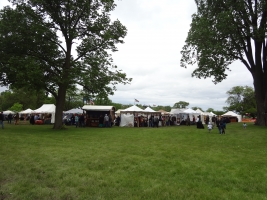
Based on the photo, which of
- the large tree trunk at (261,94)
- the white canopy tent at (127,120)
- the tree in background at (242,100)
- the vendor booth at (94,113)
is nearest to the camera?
the large tree trunk at (261,94)

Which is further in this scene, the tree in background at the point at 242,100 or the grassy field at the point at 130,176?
the tree in background at the point at 242,100

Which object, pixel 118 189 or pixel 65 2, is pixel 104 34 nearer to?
pixel 65 2

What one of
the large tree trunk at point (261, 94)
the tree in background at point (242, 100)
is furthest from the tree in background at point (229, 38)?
the tree in background at point (242, 100)

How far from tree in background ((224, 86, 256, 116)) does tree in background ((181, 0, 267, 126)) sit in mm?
44125

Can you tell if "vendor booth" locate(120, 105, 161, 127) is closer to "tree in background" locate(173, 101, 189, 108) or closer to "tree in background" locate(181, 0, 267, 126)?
"tree in background" locate(181, 0, 267, 126)

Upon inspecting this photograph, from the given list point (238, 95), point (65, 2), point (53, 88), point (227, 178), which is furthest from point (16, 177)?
point (238, 95)

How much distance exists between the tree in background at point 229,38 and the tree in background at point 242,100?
1737 inches

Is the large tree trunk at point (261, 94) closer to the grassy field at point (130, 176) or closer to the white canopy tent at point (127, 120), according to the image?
the white canopy tent at point (127, 120)

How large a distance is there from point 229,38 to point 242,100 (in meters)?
54.0

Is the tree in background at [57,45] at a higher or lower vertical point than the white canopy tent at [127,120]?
higher

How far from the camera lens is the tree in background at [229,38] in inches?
827

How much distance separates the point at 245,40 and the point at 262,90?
5761 mm

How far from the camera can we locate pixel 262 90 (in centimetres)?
2448

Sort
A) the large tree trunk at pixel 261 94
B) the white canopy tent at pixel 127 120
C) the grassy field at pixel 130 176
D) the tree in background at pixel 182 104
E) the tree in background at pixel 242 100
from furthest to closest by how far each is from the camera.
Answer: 1. the tree in background at pixel 182 104
2. the tree in background at pixel 242 100
3. the white canopy tent at pixel 127 120
4. the large tree trunk at pixel 261 94
5. the grassy field at pixel 130 176
